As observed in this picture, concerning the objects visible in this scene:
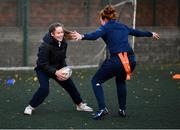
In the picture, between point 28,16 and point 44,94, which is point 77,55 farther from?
point 44,94

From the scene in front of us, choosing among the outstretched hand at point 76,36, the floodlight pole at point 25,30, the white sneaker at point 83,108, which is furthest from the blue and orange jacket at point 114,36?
the floodlight pole at point 25,30

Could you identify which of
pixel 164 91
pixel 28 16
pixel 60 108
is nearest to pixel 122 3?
pixel 28 16

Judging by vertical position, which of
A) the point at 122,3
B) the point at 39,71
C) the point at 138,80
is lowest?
the point at 138,80

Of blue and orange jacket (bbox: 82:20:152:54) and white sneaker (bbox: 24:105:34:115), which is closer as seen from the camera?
blue and orange jacket (bbox: 82:20:152:54)

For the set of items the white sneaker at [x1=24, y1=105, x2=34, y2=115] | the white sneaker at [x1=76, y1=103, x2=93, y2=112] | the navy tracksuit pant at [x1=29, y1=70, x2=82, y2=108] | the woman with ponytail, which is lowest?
the white sneaker at [x1=76, y1=103, x2=93, y2=112]

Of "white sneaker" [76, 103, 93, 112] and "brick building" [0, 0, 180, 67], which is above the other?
"brick building" [0, 0, 180, 67]

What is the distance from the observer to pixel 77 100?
905 cm

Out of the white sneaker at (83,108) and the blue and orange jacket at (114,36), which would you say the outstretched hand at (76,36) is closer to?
the blue and orange jacket at (114,36)

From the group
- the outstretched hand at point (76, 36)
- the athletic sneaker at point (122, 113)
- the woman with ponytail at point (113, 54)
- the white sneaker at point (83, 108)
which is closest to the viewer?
the outstretched hand at point (76, 36)

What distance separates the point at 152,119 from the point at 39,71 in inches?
76.9

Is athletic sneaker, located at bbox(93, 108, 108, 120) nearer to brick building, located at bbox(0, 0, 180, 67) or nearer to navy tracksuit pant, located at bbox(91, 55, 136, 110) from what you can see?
navy tracksuit pant, located at bbox(91, 55, 136, 110)

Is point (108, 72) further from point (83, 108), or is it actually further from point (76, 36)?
point (83, 108)

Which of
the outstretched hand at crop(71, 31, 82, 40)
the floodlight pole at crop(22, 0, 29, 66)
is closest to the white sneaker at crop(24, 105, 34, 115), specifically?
the outstretched hand at crop(71, 31, 82, 40)

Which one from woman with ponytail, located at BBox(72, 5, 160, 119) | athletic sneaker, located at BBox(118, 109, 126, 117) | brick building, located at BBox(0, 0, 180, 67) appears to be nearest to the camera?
woman with ponytail, located at BBox(72, 5, 160, 119)
